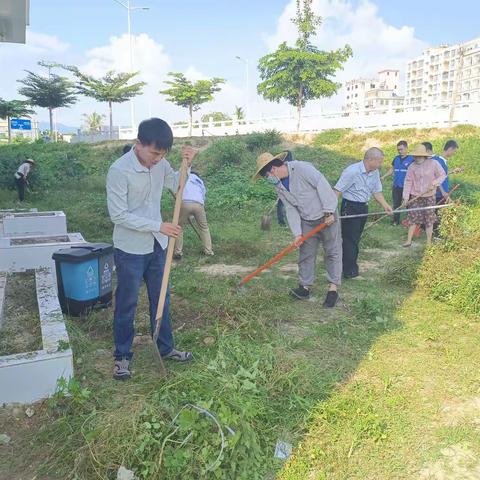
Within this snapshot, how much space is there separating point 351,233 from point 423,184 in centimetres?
176

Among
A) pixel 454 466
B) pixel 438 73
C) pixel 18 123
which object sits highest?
pixel 438 73

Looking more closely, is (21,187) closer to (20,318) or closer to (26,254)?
(26,254)

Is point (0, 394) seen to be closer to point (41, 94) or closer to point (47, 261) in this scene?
point (47, 261)

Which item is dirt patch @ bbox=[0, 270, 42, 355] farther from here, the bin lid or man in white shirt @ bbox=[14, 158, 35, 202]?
man in white shirt @ bbox=[14, 158, 35, 202]

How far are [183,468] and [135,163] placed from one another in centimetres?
181

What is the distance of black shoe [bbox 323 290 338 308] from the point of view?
4633 mm

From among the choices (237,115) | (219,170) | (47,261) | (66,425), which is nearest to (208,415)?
(66,425)

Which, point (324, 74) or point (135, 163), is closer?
point (135, 163)

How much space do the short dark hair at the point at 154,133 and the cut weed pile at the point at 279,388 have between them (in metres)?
1.48

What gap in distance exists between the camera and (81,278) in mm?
4207

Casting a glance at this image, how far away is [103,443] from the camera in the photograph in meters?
2.38

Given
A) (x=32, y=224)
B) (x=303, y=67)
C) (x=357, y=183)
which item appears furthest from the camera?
(x=303, y=67)

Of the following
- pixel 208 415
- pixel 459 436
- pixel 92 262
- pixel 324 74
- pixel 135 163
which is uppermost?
pixel 324 74

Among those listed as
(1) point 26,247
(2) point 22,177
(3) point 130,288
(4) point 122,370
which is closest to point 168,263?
(3) point 130,288
